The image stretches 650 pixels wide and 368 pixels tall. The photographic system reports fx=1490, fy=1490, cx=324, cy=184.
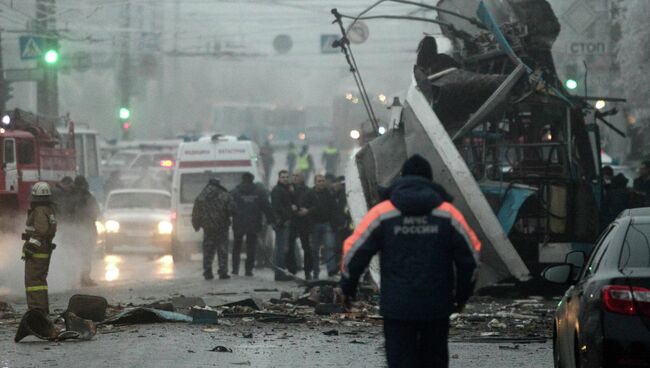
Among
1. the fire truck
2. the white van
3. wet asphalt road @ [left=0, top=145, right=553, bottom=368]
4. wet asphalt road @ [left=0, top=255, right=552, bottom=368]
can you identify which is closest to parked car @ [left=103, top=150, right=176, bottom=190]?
the fire truck

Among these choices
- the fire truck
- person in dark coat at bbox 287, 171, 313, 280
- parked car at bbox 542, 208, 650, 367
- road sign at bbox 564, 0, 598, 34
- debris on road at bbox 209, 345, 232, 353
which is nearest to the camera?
parked car at bbox 542, 208, 650, 367

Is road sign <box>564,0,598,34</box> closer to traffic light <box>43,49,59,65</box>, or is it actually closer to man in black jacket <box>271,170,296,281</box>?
man in black jacket <box>271,170,296,281</box>

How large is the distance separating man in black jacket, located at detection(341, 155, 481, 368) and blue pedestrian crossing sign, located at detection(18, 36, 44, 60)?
2740 cm

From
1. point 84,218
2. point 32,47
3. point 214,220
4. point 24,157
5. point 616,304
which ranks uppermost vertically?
point 32,47

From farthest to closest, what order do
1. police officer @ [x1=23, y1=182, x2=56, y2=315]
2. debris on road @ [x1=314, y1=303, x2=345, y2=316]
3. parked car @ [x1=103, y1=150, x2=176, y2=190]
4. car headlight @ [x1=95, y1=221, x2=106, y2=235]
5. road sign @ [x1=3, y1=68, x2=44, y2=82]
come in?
parked car @ [x1=103, y1=150, x2=176, y2=190]
road sign @ [x1=3, y1=68, x2=44, y2=82]
car headlight @ [x1=95, y1=221, x2=106, y2=235]
debris on road @ [x1=314, y1=303, x2=345, y2=316]
police officer @ [x1=23, y1=182, x2=56, y2=315]

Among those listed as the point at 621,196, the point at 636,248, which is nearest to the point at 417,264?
the point at 636,248

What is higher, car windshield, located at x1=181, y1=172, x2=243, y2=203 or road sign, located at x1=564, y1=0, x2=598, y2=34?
road sign, located at x1=564, y1=0, x2=598, y2=34

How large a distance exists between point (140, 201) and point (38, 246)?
16.2 meters

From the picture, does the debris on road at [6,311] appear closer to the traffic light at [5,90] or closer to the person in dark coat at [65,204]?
the person in dark coat at [65,204]

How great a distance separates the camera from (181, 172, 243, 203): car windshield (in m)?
28.0

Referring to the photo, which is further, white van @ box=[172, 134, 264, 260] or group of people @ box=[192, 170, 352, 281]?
white van @ box=[172, 134, 264, 260]

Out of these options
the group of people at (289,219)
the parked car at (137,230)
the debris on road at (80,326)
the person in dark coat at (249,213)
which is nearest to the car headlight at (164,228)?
the parked car at (137,230)

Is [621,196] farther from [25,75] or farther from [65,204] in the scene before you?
[25,75]

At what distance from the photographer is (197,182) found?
1112 inches
